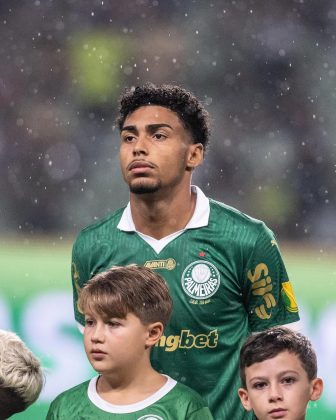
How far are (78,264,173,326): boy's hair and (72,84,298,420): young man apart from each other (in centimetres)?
43

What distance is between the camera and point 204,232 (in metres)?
3.90

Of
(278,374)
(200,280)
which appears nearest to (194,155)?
(200,280)

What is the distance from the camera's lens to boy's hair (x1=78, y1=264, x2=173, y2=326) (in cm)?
326

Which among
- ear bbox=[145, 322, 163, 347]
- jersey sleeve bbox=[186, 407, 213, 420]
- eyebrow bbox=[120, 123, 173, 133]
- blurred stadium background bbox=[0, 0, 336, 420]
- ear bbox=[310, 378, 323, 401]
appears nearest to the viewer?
jersey sleeve bbox=[186, 407, 213, 420]

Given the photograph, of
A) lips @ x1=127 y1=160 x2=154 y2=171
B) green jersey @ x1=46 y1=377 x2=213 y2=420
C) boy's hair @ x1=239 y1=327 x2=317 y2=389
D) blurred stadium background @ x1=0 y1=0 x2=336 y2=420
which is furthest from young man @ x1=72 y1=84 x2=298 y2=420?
blurred stadium background @ x1=0 y1=0 x2=336 y2=420

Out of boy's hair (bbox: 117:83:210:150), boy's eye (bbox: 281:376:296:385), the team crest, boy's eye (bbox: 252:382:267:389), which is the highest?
boy's hair (bbox: 117:83:210:150)

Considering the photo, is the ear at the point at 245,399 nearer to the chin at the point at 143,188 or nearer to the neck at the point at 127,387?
the neck at the point at 127,387

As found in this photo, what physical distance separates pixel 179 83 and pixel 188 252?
4564 millimetres

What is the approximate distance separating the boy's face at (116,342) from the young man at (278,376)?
0.34 metres

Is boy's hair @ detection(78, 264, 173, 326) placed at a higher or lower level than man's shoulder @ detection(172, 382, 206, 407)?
higher

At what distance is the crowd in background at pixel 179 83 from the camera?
8.02 metres

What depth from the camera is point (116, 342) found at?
3238 millimetres

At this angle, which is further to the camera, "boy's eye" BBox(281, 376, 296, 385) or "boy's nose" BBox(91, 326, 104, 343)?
"boy's eye" BBox(281, 376, 296, 385)

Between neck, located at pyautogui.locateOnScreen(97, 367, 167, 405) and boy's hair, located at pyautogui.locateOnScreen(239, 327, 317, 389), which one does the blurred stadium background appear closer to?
boy's hair, located at pyautogui.locateOnScreen(239, 327, 317, 389)
